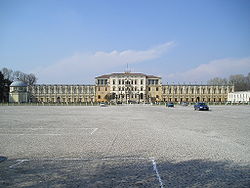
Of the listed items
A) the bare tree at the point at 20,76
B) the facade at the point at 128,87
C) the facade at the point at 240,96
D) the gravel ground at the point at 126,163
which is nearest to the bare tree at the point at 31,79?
the bare tree at the point at 20,76

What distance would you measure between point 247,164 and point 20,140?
9011mm

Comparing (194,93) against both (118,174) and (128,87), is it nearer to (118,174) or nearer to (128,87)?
(128,87)

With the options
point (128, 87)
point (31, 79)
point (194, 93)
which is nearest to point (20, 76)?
point (31, 79)

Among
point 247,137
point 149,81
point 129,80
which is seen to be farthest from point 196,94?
point 247,137

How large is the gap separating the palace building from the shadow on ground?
102677 mm

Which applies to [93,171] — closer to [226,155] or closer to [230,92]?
[226,155]

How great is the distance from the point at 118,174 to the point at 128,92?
103562 mm

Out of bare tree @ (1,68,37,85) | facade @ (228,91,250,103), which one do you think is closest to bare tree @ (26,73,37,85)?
bare tree @ (1,68,37,85)

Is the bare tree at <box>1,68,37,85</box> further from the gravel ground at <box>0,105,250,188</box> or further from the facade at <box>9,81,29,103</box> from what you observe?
the gravel ground at <box>0,105,250,188</box>

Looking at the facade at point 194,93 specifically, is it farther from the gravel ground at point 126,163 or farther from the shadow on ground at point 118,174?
the shadow on ground at point 118,174

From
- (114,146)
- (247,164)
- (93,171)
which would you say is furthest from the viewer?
(114,146)

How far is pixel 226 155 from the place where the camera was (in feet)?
22.2

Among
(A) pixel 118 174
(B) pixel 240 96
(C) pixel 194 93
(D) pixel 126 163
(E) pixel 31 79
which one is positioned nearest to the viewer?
(A) pixel 118 174

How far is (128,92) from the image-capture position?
10869 cm
